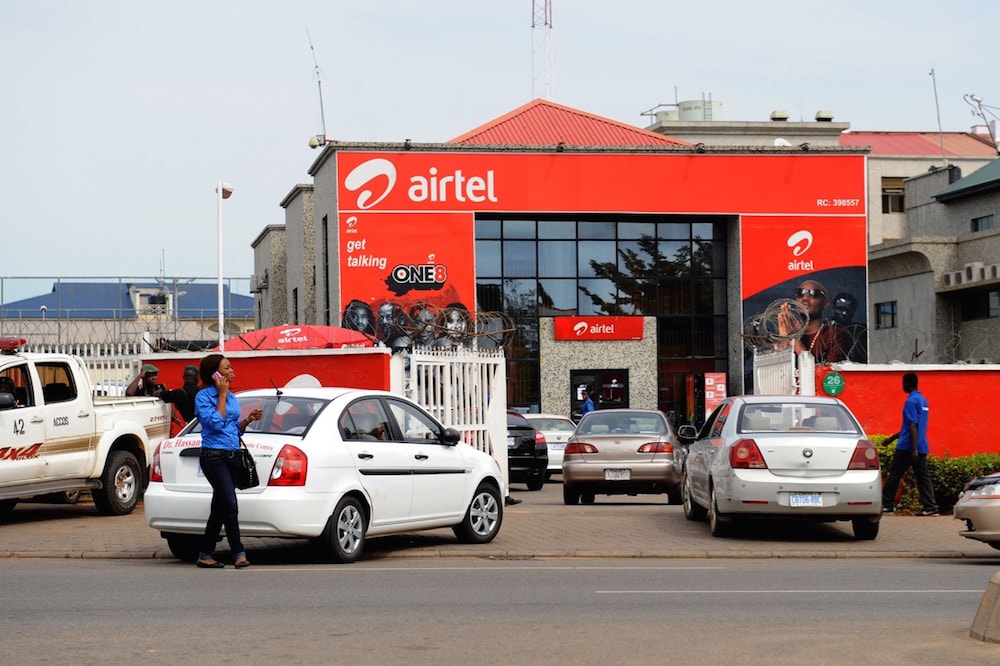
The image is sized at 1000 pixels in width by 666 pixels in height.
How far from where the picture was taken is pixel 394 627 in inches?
378

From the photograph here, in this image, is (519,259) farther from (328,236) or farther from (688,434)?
(688,434)

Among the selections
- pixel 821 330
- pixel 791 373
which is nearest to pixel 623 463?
pixel 791 373

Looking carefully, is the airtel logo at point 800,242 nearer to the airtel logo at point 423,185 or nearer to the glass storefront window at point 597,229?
the glass storefront window at point 597,229

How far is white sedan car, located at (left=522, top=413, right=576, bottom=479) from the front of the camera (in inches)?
1231

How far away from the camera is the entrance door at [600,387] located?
151ft

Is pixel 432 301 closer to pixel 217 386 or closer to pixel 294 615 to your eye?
pixel 217 386

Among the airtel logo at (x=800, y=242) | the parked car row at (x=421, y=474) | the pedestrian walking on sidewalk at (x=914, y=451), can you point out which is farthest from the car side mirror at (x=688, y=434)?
the airtel logo at (x=800, y=242)

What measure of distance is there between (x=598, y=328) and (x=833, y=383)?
22.9 meters

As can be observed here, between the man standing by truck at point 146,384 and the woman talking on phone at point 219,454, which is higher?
the man standing by truck at point 146,384

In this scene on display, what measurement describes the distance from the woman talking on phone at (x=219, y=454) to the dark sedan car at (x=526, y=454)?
47.3 feet

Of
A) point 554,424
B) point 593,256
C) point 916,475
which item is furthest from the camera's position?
point 593,256

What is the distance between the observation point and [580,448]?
22.7 metres

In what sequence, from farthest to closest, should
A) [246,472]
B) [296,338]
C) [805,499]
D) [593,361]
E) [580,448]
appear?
1. [593,361]
2. [296,338]
3. [580,448]
4. [805,499]
5. [246,472]

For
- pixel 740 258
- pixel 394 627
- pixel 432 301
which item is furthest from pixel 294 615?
pixel 740 258
